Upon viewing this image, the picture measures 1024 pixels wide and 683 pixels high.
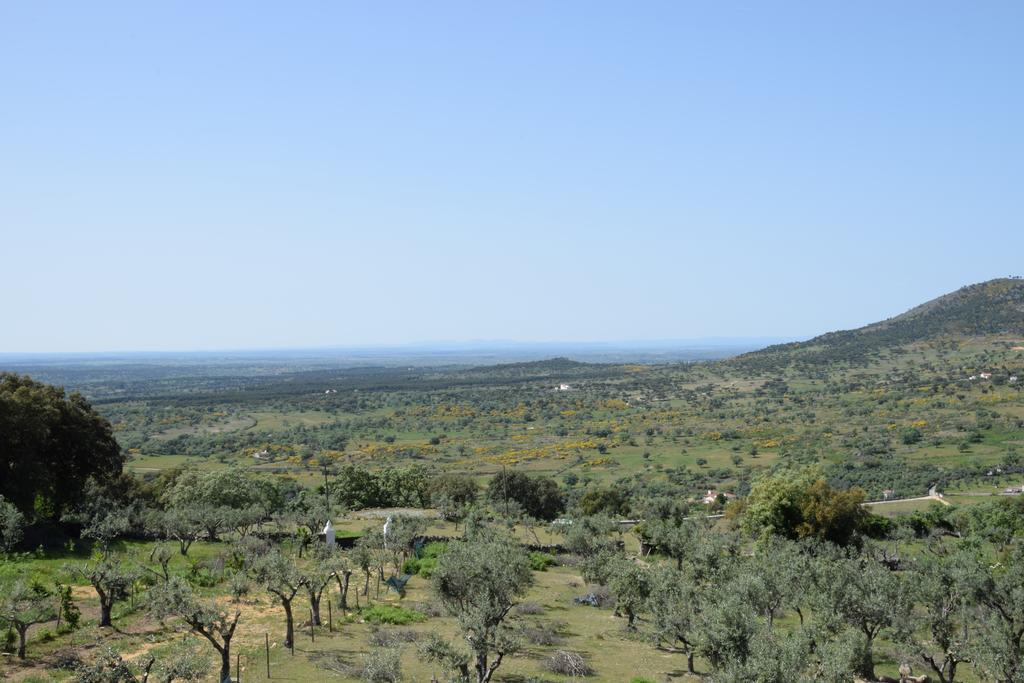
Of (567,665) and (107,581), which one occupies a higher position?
(107,581)

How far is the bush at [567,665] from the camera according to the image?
81.5 ft

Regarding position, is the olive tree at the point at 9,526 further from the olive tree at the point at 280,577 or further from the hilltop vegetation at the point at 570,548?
the olive tree at the point at 280,577

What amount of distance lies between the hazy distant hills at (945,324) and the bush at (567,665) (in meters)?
161

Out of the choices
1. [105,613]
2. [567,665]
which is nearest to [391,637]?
[567,665]

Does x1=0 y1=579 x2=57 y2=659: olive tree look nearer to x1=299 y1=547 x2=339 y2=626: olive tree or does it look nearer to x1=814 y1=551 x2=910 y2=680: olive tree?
x1=299 y1=547 x2=339 y2=626: olive tree

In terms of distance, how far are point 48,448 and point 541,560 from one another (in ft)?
100

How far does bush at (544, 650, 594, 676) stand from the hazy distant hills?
6335 inches

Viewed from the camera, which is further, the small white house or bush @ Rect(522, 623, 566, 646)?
the small white house

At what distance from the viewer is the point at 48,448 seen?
143 feet

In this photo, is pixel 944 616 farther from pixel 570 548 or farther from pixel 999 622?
pixel 570 548


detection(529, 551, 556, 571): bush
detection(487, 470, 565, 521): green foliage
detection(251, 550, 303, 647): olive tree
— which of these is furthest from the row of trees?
detection(487, 470, 565, 521): green foliage

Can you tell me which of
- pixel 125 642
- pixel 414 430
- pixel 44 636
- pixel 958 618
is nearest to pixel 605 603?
pixel 958 618

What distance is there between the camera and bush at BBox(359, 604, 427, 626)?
31258 millimetres

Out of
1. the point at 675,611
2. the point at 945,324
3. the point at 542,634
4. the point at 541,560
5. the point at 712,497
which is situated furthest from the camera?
the point at 945,324
